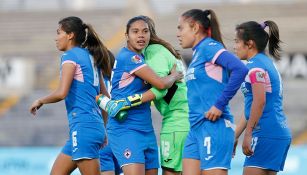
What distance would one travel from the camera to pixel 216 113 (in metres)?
6.23

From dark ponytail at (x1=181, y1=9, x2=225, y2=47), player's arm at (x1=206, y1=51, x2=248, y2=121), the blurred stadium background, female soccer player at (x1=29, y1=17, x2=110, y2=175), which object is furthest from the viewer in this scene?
the blurred stadium background

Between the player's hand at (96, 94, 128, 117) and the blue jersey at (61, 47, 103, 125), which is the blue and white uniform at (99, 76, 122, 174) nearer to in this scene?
the blue jersey at (61, 47, 103, 125)

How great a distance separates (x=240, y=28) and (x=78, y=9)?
20785 millimetres

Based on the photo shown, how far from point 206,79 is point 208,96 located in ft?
0.46

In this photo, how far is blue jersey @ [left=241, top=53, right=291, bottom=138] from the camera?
6.84 m

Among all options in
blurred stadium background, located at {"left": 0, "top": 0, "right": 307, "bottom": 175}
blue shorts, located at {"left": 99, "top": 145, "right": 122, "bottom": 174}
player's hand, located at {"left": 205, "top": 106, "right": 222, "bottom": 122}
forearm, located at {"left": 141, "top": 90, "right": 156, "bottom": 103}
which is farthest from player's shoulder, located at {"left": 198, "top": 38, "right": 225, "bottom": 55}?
blurred stadium background, located at {"left": 0, "top": 0, "right": 307, "bottom": 175}

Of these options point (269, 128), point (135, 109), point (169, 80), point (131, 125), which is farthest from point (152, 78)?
point (269, 128)

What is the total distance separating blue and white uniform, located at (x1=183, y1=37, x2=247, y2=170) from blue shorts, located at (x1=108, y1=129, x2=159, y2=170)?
0.52 meters

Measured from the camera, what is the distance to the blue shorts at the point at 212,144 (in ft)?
20.5

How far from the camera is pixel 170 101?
277 inches

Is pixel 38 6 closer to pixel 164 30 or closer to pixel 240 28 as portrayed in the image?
pixel 164 30

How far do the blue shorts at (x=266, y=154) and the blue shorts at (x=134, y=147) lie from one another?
2.83 ft

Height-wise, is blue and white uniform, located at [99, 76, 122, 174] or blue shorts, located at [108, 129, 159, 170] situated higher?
blue shorts, located at [108, 129, 159, 170]

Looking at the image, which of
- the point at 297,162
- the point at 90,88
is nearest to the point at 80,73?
the point at 90,88
